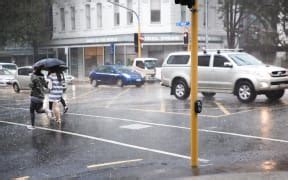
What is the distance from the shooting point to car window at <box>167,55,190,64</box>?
20.0 metres

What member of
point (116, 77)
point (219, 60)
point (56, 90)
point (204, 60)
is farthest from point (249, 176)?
point (116, 77)

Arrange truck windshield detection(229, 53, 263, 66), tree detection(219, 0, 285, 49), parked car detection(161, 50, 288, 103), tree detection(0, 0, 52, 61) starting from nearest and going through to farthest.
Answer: parked car detection(161, 50, 288, 103) < truck windshield detection(229, 53, 263, 66) < tree detection(219, 0, 285, 49) < tree detection(0, 0, 52, 61)

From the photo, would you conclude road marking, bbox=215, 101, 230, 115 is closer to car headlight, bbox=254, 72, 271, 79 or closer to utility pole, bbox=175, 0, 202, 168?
car headlight, bbox=254, 72, 271, 79

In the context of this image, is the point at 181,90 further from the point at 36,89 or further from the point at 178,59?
the point at 36,89

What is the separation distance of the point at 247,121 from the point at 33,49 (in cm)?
4695

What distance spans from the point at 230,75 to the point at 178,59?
114 inches

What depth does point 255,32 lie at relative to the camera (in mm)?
45281

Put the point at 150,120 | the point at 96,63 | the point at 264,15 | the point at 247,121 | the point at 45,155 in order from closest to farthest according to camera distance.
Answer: the point at 45,155, the point at 247,121, the point at 150,120, the point at 264,15, the point at 96,63

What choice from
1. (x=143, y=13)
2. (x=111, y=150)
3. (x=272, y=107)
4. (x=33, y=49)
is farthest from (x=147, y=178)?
(x=33, y=49)

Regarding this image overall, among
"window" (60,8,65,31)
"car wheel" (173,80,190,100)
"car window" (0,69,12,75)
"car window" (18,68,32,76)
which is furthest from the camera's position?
"window" (60,8,65,31)

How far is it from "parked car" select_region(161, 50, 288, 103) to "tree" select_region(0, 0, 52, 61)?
22944mm

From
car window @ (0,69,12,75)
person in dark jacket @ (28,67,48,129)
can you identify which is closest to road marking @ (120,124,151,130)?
person in dark jacket @ (28,67,48,129)

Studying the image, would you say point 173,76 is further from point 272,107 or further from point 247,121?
point 247,121

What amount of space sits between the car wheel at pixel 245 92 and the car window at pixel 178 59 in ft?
9.40
